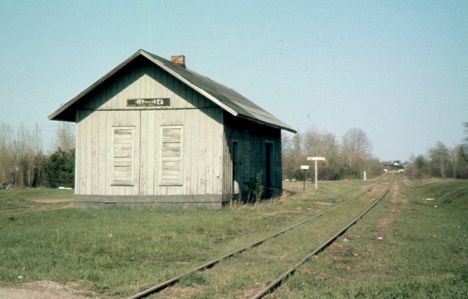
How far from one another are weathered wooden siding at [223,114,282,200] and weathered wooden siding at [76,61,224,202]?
68cm

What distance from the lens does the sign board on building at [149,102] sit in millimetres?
18562

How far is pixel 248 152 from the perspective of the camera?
21.8 metres

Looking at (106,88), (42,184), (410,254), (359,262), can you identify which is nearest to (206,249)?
(359,262)

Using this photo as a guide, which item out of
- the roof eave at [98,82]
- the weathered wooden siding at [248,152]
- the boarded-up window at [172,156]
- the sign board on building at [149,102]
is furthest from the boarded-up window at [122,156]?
the weathered wooden siding at [248,152]

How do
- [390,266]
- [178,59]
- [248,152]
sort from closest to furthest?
1. [390,266]
2. [248,152]
3. [178,59]

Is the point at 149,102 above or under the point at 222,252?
above

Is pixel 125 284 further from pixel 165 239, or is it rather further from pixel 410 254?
pixel 410 254

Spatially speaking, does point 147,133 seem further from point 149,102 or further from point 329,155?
point 329,155

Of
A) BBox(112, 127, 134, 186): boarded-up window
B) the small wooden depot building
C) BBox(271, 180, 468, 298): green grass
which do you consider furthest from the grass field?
BBox(112, 127, 134, 186): boarded-up window

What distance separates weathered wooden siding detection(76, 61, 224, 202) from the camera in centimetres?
1827

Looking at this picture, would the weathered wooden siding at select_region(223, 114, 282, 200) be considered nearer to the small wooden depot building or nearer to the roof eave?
the small wooden depot building

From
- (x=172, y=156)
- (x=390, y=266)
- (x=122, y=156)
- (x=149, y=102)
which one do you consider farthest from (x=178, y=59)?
(x=390, y=266)

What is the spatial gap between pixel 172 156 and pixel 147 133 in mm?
1319

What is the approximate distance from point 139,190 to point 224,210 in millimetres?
3414
